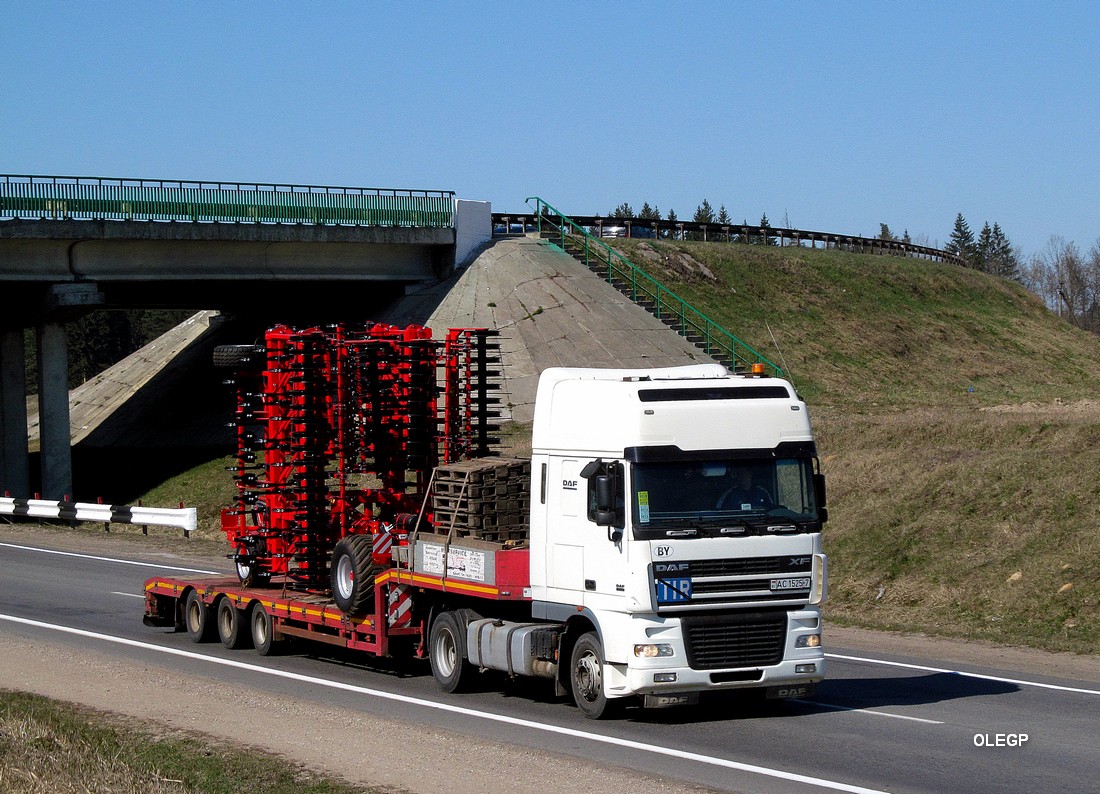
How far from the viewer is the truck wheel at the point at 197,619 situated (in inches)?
752

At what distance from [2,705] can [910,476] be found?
18.0 meters

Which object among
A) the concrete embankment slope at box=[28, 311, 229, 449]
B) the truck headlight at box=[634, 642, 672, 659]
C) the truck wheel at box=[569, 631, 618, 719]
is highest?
the concrete embankment slope at box=[28, 311, 229, 449]

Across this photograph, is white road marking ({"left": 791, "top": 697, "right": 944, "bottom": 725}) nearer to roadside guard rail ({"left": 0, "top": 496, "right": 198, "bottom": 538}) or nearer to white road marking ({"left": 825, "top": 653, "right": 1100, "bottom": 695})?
white road marking ({"left": 825, "top": 653, "right": 1100, "bottom": 695})

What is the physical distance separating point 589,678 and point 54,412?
112ft

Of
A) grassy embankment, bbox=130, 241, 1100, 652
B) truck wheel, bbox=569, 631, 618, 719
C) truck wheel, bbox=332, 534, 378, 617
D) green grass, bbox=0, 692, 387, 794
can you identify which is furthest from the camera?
grassy embankment, bbox=130, 241, 1100, 652

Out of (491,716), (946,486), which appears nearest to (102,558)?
(946,486)

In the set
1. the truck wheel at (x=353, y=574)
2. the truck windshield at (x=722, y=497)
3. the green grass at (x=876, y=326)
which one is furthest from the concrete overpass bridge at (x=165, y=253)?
the truck windshield at (x=722, y=497)

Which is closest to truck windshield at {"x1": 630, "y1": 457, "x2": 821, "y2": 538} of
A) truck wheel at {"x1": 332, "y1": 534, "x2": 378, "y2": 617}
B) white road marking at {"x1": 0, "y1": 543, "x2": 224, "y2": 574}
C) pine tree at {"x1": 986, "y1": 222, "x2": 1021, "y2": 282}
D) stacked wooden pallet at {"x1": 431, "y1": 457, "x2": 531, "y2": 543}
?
stacked wooden pallet at {"x1": 431, "y1": 457, "x2": 531, "y2": 543}

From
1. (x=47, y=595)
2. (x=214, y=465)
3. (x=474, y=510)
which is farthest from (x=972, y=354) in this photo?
(x=474, y=510)

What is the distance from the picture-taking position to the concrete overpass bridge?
135 feet

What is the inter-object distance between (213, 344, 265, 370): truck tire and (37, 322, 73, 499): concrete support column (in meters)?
26.7

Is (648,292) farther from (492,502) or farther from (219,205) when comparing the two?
(492,502)

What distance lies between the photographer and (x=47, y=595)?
2431 centimetres

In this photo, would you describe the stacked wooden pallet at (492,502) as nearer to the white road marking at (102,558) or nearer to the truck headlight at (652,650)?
the truck headlight at (652,650)
